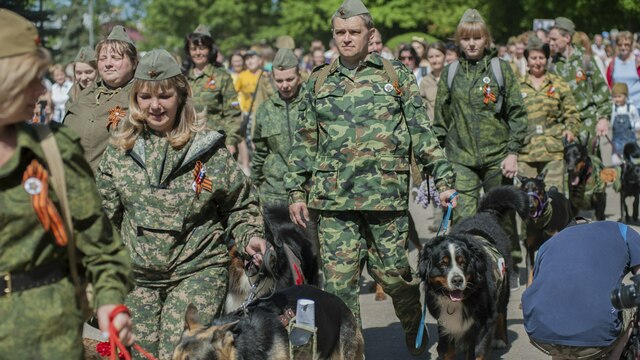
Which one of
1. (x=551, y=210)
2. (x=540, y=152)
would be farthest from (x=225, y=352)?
Answer: (x=540, y=152)

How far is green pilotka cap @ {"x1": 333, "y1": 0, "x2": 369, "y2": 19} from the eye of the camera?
22.1 ft

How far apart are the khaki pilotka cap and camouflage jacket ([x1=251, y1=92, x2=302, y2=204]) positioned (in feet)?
20.7

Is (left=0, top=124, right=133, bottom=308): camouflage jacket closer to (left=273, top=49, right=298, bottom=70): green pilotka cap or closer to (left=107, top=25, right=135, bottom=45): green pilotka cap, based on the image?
(left=107, top=25, right=135, bottom=45): green pilotka cap

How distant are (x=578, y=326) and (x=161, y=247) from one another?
79.8 inches

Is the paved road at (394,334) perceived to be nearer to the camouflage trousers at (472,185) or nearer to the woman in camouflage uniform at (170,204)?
the camouflage trousers at (472,185)

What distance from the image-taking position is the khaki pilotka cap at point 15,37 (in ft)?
11.3

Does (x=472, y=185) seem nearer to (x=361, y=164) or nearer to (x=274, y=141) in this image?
(x=274, y=141)

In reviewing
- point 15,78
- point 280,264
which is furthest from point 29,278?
point 280,264

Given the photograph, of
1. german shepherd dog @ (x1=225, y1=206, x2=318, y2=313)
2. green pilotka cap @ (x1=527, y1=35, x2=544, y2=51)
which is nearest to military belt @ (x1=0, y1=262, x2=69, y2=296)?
german shepherd dog @ (x1=225, y1=206, x2=318, y2=313)

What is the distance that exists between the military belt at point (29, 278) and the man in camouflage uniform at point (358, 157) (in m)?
3.25

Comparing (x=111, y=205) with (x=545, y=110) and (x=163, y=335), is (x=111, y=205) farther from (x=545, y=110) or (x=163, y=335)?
(x=545, y=110)

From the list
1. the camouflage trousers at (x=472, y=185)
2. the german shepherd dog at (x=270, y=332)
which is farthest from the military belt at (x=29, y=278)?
the camouflage trousers at (x=472, y=185)

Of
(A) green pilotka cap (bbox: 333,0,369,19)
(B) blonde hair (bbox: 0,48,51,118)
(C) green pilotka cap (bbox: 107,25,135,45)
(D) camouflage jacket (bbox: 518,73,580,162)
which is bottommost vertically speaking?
(D) camouflage jacket (bbox: 518,73,580,162)

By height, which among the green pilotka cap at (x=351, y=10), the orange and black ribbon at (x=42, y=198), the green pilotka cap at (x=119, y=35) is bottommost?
the orange and black ribbon at (x=42, y=198)
